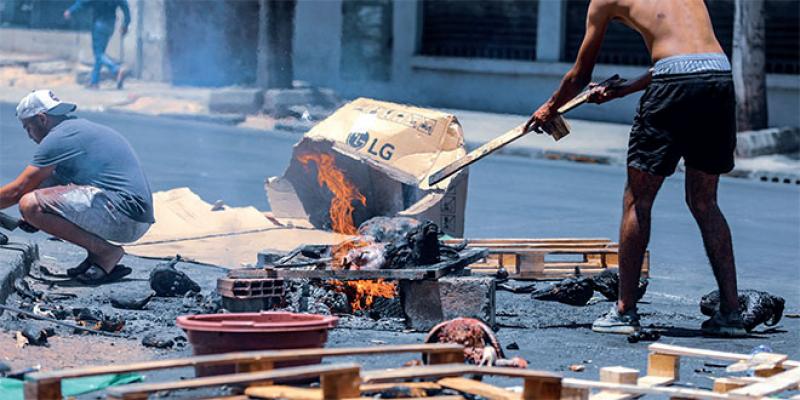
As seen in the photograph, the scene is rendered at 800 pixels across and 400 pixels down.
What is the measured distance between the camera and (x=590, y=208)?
13.4m

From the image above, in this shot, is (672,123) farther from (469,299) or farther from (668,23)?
(469,299)

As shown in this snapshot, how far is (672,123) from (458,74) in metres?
16.4

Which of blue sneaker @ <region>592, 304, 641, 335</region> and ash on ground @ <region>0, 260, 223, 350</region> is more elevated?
blue sneaker @ <region>592, 304, 641, 335</region>

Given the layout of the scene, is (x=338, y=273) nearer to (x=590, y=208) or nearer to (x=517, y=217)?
(x=517, y=217)

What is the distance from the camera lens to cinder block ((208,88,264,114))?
2150 cm

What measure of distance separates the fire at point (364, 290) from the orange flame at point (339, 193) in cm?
251

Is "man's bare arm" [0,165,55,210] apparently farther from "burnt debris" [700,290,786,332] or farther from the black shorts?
"burnt debris" [700,290,786,332]

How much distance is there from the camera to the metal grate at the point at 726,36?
2036 cm

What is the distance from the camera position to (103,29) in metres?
25.3

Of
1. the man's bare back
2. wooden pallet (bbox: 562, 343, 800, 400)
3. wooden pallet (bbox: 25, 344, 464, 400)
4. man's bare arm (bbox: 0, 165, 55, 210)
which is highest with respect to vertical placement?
Answer: the man's bare back

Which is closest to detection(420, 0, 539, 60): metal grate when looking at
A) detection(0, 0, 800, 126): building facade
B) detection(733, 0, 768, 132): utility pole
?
detection(0, 0, 800, 126): building facade

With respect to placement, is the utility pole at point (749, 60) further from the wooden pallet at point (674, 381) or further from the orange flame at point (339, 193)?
the wooden pallet at point (674, 381)

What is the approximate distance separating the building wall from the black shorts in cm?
1309

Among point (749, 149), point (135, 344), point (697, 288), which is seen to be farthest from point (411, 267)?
point (749, 149)
